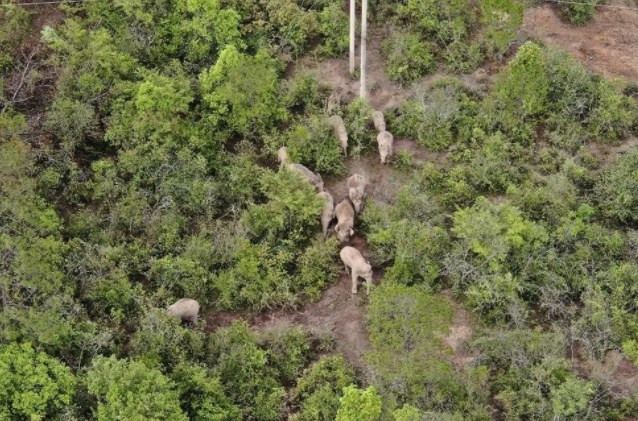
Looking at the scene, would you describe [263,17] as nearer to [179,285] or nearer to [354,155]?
[354,155]

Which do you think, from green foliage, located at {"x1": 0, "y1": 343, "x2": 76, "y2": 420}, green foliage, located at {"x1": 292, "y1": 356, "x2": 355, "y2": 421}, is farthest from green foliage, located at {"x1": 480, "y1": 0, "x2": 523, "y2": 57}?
green foliage, located at {"x1": 0, "y1": 343, "x2": 76, "y2": 420}

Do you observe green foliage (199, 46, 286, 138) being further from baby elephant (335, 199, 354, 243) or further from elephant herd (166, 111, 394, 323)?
baby elephant (335, 199, 354, 243)

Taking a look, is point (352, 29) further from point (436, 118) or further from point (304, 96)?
point (436, 118)

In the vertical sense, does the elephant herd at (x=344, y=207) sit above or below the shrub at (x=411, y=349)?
above

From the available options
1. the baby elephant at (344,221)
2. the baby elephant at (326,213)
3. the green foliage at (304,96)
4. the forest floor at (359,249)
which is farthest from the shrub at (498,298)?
the green foliage at (304,96)

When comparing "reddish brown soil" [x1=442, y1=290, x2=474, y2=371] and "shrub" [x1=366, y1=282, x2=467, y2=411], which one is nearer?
"shrub" [x1=366, y1=282, x2=467, y2=411]

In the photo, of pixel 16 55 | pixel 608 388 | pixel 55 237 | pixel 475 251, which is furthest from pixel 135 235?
pixel 608 388

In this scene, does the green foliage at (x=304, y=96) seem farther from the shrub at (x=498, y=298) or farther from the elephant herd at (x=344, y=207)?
the shrub at (x=498, y=298)
